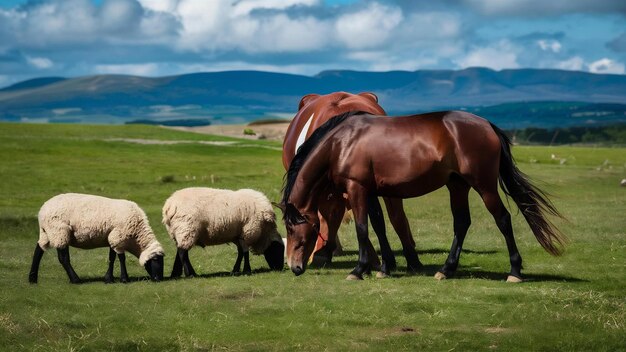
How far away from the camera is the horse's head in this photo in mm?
14750

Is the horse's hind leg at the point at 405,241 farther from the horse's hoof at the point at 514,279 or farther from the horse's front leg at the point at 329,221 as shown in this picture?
the horse's hoof at the point at 514,279

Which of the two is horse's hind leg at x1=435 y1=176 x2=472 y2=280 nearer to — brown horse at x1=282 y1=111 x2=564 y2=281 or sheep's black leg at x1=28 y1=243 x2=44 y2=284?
brown horse at x1=282 y1=111 x2=564 y2=281

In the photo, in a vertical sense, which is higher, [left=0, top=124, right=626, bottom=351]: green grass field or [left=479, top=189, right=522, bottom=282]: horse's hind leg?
[left=479, top=189, right=522, bottom=282]: horse's hind leg

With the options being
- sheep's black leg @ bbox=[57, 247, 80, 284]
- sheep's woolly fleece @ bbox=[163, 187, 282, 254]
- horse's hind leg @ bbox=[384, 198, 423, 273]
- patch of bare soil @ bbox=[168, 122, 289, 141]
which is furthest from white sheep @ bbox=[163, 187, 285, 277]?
patch of bare soil @ bbox=[168, 122, 289, 141]

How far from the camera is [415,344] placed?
10.6 metres

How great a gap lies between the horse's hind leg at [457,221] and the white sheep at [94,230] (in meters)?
4.80

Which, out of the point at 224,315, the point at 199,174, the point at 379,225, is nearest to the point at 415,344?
the point at 224,315

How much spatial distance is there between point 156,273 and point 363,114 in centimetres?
440

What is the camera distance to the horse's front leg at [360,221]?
47.2 ft

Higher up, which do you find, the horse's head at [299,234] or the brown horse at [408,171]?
the brown horse at [408,171]

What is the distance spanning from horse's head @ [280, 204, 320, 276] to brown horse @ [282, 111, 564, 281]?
2cm

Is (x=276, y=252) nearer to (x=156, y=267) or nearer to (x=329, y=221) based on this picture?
(x=329, y=221)

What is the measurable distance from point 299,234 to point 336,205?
65.5 inches

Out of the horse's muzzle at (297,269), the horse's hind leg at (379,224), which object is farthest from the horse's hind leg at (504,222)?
the horse's muzzle at (297,269)
